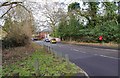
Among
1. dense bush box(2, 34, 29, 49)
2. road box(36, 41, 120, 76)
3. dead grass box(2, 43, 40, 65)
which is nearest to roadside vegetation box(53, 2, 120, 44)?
dense bush box(2, 34, 29, 49)

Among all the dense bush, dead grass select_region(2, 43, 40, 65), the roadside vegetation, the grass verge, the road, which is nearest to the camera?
the grass verge

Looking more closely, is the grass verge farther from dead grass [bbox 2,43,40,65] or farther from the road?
dead grass [bbox 2,43,40,65]

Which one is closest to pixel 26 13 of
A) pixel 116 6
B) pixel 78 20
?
A: pixel 116 6

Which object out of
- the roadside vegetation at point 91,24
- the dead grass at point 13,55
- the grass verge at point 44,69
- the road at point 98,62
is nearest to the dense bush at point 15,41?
the dead grass at point 13,55

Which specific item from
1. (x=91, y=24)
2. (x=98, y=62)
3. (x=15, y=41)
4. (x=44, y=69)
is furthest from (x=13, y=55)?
(x=91, y=24)

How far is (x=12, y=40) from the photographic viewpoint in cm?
3534

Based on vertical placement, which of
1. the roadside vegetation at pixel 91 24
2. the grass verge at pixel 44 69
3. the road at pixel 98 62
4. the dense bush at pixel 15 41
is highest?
the roadside vegetation at pixel 91 24

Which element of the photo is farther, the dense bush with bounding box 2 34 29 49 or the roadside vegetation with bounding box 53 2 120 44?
the roadside vegetation with bounding box 53 2 120 44

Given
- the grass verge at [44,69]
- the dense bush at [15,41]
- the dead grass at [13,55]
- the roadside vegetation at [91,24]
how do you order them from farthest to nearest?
the roadside vegetation at [91,24]
the dense bush at [15,41]
the dead grass at [13,55]
the grass verge at [44,69]

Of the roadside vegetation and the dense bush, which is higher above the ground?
the roadside vegetation

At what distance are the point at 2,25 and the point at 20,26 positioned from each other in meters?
3.00

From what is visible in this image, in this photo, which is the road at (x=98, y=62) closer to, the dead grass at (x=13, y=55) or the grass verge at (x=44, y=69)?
the grass verge at (x=44, y=69)

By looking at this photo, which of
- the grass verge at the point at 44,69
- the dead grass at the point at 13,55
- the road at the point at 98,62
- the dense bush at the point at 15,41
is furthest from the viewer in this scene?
the dense bush at the point at 15,41

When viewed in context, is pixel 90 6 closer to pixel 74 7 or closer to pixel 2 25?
pixel 74 7
